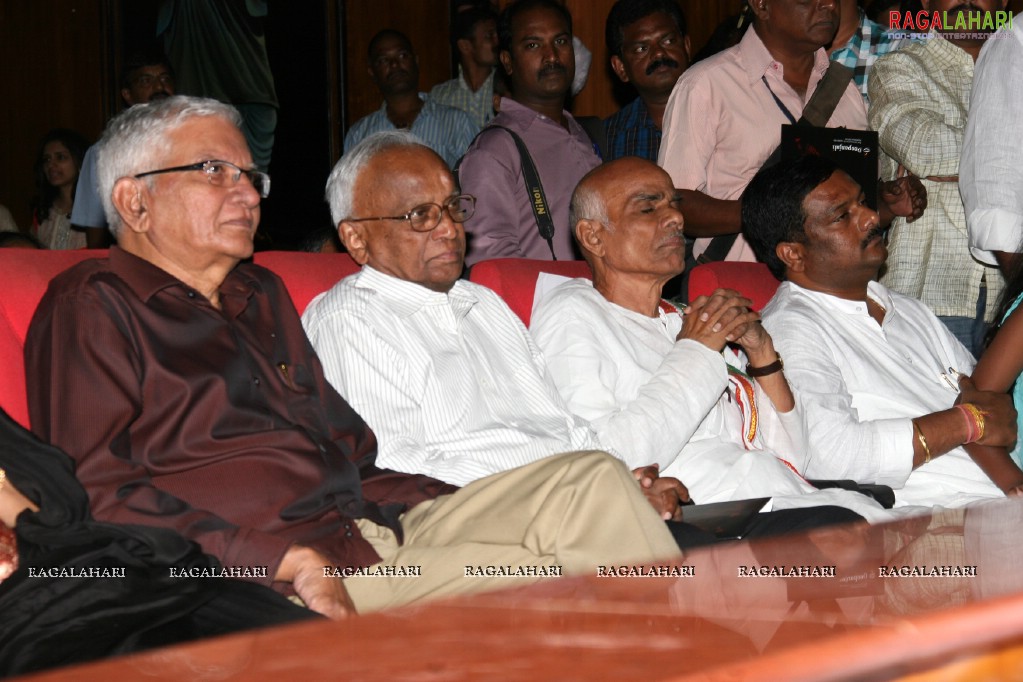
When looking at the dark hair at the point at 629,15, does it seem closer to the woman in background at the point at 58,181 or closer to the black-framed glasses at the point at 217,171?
the black-framed glasses at the point at 217,171

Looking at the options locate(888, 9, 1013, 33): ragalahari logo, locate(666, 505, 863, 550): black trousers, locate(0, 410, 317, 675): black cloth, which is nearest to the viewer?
locate(0, 410, 317, 675): black cloth

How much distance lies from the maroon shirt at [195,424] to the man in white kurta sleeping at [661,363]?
63cm

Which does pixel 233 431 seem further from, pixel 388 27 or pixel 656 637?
pixel 388 27

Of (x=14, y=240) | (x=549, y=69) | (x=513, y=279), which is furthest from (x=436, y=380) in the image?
(x=14, y=240)

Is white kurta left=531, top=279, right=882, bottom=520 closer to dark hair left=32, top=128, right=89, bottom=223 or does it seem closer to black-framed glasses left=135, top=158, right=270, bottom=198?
black-framed glasses left=135, top=158, right=270, bottom=198

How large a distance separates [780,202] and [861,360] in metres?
0.52

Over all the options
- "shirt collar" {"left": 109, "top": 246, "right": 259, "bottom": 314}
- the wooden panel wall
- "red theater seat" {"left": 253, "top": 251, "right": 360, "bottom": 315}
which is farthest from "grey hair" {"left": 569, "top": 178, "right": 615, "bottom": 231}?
the wooden panel wall

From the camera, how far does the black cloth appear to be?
1.57m

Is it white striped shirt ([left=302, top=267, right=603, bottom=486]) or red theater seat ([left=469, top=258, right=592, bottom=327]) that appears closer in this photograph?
white striped shirt ([left=302, top=267, right=603, bottom=486])

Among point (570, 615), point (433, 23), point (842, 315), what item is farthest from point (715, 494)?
point (433, 23)

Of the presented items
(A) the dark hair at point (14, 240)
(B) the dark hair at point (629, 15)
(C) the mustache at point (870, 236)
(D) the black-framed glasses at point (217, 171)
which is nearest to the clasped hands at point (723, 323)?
(C) the mustache at point (870, 236)

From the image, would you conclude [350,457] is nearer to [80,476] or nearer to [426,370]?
[426,370]

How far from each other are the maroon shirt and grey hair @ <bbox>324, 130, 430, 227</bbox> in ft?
1.76

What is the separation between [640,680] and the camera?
61 cm
